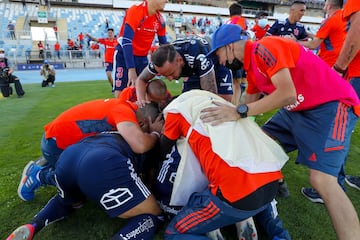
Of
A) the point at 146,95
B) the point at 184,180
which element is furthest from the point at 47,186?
the point at 184,180

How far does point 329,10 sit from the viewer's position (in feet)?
12.9

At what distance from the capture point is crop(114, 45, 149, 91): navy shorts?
14.3ft

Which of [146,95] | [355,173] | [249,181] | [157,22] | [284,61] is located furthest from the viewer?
[157,22]

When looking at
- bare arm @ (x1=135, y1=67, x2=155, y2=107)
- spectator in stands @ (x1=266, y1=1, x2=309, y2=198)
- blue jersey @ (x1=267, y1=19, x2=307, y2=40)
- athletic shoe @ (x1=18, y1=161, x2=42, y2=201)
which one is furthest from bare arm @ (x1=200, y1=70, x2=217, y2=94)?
blue jersey @ (x1=267, y1=19, x2=307, y2=40)

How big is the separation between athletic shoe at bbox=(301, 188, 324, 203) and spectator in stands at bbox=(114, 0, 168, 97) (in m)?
2.44

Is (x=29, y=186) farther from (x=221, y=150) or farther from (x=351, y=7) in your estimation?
(x=351, y=7)

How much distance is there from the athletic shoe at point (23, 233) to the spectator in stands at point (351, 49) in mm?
2974

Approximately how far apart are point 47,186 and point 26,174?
0.28 metres

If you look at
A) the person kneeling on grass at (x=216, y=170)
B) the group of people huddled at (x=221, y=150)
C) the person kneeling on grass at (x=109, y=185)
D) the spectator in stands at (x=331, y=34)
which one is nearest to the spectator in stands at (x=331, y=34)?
the spectator in stands at (x=331, y=34)

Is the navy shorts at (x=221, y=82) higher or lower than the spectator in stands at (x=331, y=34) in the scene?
lower

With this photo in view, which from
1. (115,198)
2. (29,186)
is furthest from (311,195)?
(29,186)

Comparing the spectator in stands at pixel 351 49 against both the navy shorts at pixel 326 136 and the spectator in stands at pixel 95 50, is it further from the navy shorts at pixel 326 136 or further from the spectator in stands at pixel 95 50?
the spectator in stands at pixel 95 50

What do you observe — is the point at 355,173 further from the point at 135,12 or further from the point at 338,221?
the point at 135,12

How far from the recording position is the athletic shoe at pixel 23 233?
2.06 meters
